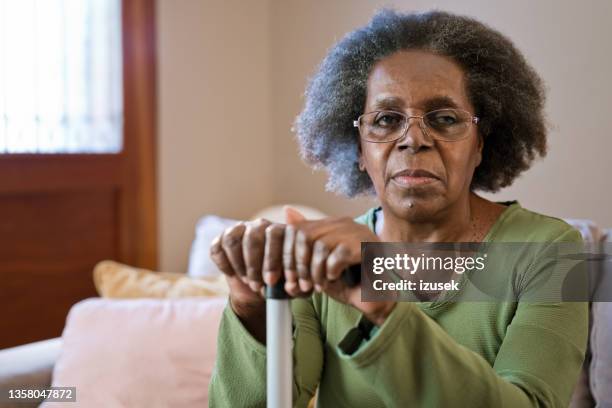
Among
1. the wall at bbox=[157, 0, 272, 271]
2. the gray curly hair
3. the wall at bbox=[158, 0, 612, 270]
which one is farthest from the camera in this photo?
the wall at bbox=[157, 0, 272, 271]

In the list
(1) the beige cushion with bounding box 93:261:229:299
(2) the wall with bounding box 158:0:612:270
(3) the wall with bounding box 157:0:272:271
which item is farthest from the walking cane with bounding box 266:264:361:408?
(3) the wall with bounding box 157:0:272:271

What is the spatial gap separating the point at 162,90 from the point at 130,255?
0.53 metres

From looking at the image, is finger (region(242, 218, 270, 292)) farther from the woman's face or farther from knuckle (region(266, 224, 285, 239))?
the woman's face

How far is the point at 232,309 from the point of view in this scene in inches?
35.7

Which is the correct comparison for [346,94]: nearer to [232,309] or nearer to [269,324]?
[232,309]

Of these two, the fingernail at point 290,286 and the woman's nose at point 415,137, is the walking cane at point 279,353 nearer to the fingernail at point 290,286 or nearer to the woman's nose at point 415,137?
the fingernail at point 290,286

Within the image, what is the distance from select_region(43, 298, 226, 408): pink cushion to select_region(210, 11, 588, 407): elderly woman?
0.39 meters

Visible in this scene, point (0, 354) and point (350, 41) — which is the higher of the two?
point (350, 41)

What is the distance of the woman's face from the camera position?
42.1 inches

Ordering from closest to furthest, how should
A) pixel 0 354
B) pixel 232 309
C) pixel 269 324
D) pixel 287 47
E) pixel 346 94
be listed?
pixel 269 324, pixel 232 309, pixel 346 94, pixel 0 354, pixel 287 47

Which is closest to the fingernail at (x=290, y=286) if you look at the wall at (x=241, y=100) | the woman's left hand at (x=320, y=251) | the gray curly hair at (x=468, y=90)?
the woman's left hand at (x=320, y=251)

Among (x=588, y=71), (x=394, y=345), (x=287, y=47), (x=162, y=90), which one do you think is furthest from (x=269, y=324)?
(x=287, y=47)

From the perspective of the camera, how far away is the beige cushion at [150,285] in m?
1.74

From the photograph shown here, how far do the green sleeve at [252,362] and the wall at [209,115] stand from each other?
1.23m
